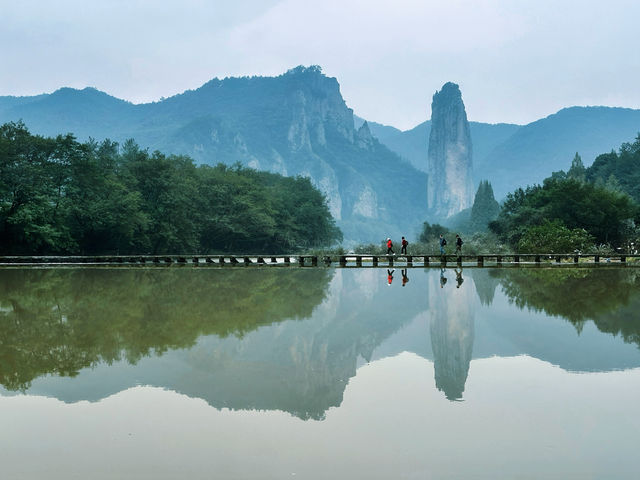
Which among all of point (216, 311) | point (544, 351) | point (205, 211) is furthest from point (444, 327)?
point (205, 211)

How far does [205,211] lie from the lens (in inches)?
2623

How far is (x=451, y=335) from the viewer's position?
47.9 feet

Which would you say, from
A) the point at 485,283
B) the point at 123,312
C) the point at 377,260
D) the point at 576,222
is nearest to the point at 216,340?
the point at 123,312

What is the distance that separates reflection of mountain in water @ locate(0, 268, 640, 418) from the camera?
418 inches

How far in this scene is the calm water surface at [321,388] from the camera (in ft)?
23.4

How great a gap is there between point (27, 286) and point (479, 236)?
5332 cm

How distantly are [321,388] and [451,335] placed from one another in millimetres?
5319

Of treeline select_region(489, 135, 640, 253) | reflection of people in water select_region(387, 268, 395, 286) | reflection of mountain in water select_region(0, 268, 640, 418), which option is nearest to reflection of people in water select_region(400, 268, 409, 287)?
reflection of people in water select_region(387, 268, 395, 286)

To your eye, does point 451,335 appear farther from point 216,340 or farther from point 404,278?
point 404,278

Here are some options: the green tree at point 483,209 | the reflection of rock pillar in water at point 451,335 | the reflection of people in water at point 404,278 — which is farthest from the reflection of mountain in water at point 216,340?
the green tree at point 483,209

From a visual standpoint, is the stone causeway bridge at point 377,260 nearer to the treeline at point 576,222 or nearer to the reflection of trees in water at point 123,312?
the treeline at point 576,222

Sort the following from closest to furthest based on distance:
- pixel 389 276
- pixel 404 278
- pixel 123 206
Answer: pixel 404 278
pixel 389 276
pixel 123 206

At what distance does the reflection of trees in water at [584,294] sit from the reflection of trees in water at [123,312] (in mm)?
6819

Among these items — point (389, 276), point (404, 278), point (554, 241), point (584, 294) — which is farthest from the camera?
point (554, 241)
